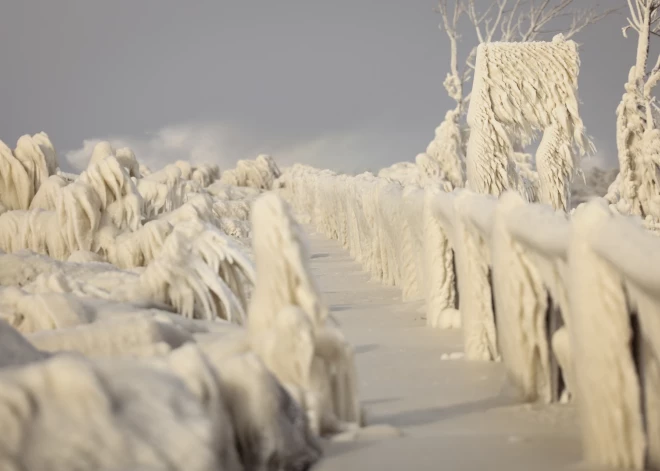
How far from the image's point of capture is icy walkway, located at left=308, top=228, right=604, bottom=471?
11.3 feet

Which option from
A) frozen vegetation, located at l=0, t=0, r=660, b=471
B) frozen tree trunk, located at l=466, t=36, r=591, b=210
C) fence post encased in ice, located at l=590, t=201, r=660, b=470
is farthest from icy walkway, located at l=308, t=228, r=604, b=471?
frozen tree trunk, located at l=466, t=36, r=591, b=210

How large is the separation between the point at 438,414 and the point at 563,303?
93 centimetres

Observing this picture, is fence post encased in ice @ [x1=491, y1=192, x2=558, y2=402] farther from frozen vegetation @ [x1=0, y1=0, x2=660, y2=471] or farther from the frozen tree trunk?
the frozen tree trunk

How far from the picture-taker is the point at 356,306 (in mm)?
10445

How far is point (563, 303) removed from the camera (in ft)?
13.7

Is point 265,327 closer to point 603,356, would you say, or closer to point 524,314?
point 603,356

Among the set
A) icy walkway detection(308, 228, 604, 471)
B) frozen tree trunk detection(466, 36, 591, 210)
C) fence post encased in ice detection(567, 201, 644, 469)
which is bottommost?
icy walkway detection(308, 228, 604, 471)

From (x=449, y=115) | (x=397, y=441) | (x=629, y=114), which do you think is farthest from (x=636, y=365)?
(x=449, y=115)

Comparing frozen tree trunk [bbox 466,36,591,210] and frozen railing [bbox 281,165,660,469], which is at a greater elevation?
frozen tree trunk [bbox 466,36,591,210]

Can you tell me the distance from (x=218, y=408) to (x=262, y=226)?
123cm

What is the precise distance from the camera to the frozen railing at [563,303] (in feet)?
11.3

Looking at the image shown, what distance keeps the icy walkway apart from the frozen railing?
0.67ft

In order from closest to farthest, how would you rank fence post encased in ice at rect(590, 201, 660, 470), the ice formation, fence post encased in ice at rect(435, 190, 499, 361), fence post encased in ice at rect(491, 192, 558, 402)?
the ice formation
fence post encased in ice at rect(590, 201, 660, 470)
fence post encased in ice at rect(491, 192, 558, 402)
fence post encased in ice at rect(435, 190, 499, 361)

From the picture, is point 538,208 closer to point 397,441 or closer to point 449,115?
point 397,441
